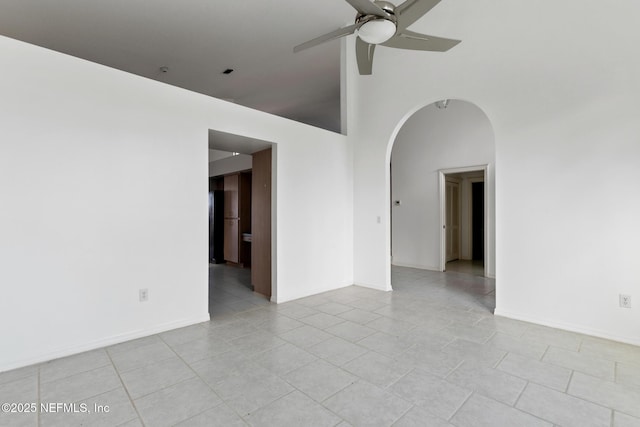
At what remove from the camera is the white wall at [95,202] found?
230 centimetres

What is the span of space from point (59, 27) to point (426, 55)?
5.17 m

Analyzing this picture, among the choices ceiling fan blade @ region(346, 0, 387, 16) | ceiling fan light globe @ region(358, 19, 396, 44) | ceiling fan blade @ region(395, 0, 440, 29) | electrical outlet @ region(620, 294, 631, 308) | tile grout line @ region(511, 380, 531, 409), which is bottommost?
tile grout line @ region(511, 380, 531, 409)

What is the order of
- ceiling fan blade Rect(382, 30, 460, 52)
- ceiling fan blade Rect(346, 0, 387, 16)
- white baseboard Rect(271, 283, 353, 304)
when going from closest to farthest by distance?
1. ceiling fan blade Rect(346, 0, 387, 16)
2. ceiling fan blade Rect(382, 30, 460, 52)
3. white baseboard Rect(271, 283, 353, 304)

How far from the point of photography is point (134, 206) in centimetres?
283

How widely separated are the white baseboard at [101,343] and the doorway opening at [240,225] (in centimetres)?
39

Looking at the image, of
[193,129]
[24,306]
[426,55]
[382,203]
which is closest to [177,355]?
[24,306]

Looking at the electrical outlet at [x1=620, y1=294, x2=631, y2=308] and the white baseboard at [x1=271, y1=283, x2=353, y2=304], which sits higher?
the electrical outlet at [x1=620, y1=294, x2=631, y2=308]

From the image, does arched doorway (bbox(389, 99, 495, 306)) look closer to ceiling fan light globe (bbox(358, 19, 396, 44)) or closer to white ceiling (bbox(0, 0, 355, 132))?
white ceiling (bbox(0, 0, 355, 132))

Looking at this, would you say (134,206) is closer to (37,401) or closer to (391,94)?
(37,401)

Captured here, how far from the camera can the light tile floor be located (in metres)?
1.75

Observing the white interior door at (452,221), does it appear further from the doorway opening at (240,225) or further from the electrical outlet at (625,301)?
the doorway opening at (240,225)

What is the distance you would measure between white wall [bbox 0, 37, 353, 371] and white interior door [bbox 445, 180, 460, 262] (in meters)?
4.93

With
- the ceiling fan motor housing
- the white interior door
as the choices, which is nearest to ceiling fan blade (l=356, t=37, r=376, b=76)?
the ceiling fan motor housing

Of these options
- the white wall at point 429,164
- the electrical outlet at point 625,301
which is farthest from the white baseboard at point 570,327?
the white wall at point 429,164
